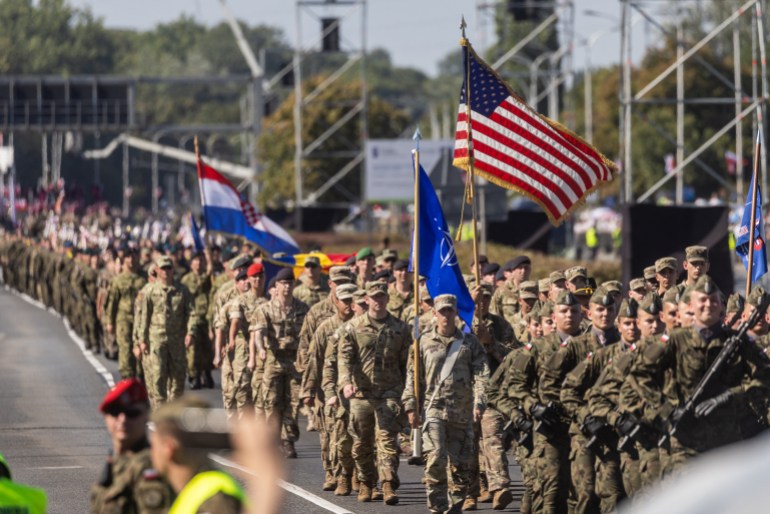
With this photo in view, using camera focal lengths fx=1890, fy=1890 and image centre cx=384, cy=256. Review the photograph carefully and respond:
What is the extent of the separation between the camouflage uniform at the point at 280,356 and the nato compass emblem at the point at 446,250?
8.92 ft

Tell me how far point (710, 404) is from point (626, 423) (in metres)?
0.63

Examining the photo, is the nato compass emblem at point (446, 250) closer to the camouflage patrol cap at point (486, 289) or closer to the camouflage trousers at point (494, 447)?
the camouflage patrol cap at point (486, 289)

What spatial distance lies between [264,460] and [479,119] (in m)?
10.7

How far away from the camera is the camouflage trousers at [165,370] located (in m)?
20.0

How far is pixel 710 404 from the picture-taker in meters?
9.81

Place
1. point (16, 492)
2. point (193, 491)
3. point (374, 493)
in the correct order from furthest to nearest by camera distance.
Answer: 1. point (374, 493)
2. point (16, 492)
3. point (193, 491)

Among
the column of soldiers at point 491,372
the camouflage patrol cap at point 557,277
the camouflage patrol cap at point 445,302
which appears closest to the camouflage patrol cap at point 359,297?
the column of soldiers at point 491,372

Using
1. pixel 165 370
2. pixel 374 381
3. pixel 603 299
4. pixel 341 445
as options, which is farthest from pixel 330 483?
pixel 165 370

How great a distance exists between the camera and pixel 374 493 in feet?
46.3

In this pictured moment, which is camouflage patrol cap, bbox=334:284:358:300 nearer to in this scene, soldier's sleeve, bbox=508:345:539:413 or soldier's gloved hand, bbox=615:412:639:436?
soldier's sleeve, bbox=508:345:539:413

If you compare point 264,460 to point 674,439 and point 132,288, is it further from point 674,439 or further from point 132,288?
point 132,288

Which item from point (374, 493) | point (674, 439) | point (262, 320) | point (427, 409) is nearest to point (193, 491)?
point (674, 439)

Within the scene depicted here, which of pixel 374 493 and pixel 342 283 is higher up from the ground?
pixel 342 283

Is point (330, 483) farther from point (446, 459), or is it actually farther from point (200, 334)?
point (200, 334)
